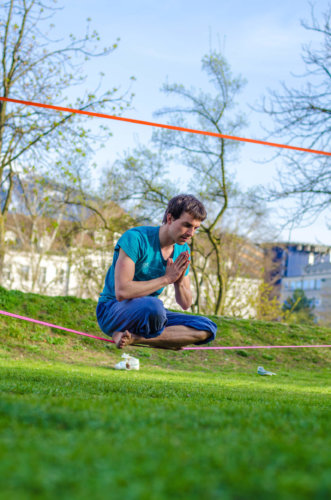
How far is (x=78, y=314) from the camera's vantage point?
12.6m

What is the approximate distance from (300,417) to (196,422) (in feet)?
2.14

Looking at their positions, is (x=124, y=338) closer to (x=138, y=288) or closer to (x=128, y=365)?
(x=138, y=288)

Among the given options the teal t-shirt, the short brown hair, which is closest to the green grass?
the teal t-shirt

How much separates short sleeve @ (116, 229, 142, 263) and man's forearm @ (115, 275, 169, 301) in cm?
21

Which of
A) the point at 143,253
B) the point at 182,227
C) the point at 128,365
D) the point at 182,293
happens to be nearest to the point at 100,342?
the point at 128,365

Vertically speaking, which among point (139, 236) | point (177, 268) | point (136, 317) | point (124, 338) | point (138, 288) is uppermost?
point (139, 236)

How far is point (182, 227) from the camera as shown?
454 cm

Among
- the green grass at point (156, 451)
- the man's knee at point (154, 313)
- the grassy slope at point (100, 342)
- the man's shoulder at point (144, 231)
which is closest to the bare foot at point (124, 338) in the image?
the man's knee at point (154, 313)

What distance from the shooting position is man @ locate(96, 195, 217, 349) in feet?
14.8

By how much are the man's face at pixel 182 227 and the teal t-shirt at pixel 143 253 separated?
0.20 metres

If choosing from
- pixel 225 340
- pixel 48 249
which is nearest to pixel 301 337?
pixel 225 340

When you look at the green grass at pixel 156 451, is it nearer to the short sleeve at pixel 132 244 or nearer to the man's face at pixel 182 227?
the short sleeve at pixel 132 244

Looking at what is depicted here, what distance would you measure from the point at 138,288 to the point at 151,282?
11 cm

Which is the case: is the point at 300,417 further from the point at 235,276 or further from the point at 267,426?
the point at 235,276
